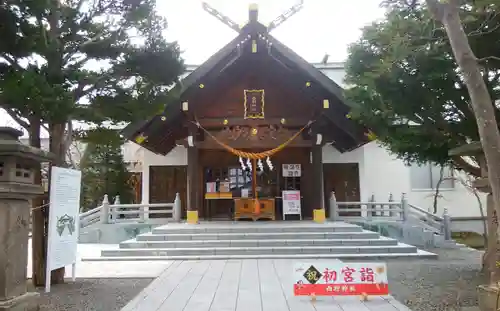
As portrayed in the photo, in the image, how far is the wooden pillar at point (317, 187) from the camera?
13.3 metres

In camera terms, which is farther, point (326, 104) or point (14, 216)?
point (326, 104)

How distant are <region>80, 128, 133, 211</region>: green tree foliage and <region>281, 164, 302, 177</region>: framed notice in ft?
24.0

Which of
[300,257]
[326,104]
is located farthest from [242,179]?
[300,257]

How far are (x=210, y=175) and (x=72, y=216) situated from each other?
29.8 ft

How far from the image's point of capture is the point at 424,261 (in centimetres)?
966

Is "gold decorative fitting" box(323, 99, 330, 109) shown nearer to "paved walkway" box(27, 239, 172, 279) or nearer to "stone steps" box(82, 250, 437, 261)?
"stone steps" box(82, 250, 437, 261)

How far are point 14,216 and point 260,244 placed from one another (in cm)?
681

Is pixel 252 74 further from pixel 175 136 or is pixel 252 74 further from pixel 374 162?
pixel 374 162

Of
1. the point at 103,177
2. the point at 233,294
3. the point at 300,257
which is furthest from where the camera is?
the point at 103,177

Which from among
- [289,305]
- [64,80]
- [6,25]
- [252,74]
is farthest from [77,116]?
[252,74]

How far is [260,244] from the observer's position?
34.9 feet

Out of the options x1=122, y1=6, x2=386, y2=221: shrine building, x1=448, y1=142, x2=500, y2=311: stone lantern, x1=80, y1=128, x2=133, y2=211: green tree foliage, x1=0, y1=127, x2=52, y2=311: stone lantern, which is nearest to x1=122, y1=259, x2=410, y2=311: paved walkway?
x1=448, y1=142, x2=500, y2=311: stone lantern

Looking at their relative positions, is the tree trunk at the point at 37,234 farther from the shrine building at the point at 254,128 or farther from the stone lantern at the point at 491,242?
the stone lantern at the point at 491,242

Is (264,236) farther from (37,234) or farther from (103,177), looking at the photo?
(103,177)
